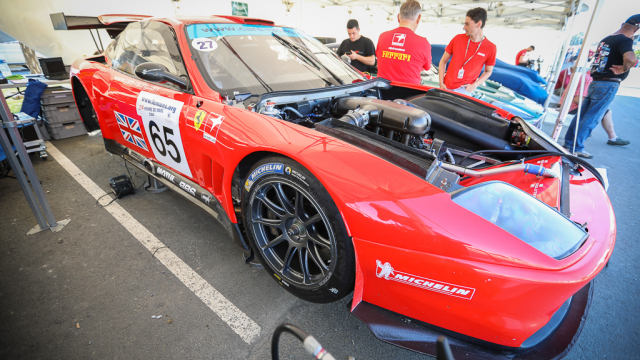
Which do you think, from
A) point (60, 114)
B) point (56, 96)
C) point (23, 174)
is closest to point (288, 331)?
point (23, 174)

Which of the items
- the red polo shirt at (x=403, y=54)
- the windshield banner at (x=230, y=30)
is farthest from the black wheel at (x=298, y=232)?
the red polo shirt at (x=403, y=54)

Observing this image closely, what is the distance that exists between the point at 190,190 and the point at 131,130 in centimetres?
79

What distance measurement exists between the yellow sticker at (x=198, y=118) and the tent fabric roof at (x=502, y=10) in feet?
38.8

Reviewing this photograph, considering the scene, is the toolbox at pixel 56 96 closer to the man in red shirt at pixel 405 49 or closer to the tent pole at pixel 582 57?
the man in red shirt at pixel 405 49

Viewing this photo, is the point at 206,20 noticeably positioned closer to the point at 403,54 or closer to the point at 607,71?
the point at 403,54

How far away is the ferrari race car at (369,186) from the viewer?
977mm

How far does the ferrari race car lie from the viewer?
98 cm

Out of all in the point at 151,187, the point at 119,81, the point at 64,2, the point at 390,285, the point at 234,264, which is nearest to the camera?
the point at 390,285

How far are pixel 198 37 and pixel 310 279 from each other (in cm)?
168

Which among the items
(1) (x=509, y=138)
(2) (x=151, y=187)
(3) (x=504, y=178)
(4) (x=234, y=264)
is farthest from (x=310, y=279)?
(2) (x=151, y=187)

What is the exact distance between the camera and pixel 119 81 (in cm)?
231

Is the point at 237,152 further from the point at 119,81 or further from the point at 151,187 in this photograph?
the point at 151,187

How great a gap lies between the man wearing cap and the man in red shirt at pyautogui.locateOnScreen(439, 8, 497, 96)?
1.69m

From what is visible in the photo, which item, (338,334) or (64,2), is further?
(64,2)
